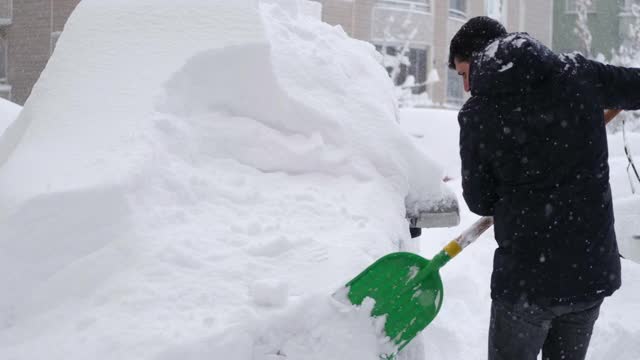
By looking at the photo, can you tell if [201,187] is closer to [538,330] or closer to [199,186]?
[199,186]

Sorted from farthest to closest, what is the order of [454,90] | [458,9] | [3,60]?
[458,9]
[454,90]
[3,60]

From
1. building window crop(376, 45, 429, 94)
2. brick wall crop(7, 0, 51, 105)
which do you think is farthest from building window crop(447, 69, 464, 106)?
brick wall crop(7, 0, 51, 105)

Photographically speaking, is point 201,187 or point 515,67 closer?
point 515,67

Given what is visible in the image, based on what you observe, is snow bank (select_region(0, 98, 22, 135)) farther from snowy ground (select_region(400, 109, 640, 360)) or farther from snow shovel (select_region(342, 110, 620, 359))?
snow shovel (select_region(342, 110, 620, 359))

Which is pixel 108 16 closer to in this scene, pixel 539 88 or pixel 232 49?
pixel 232 49

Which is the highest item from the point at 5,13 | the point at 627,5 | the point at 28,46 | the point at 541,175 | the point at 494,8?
the point at 541,175

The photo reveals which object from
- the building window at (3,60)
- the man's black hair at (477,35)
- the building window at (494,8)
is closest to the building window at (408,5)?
the building window at (494,8)

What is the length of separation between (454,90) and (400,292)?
21427 mm

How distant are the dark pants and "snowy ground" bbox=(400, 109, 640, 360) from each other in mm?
1277

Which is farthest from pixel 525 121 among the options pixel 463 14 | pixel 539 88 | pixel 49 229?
pixel 463 14

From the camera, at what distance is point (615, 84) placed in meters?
2.49

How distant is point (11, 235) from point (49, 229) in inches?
4.9

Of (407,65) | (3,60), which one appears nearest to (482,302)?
(3,60)

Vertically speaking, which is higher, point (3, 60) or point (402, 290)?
point (402, 290)
